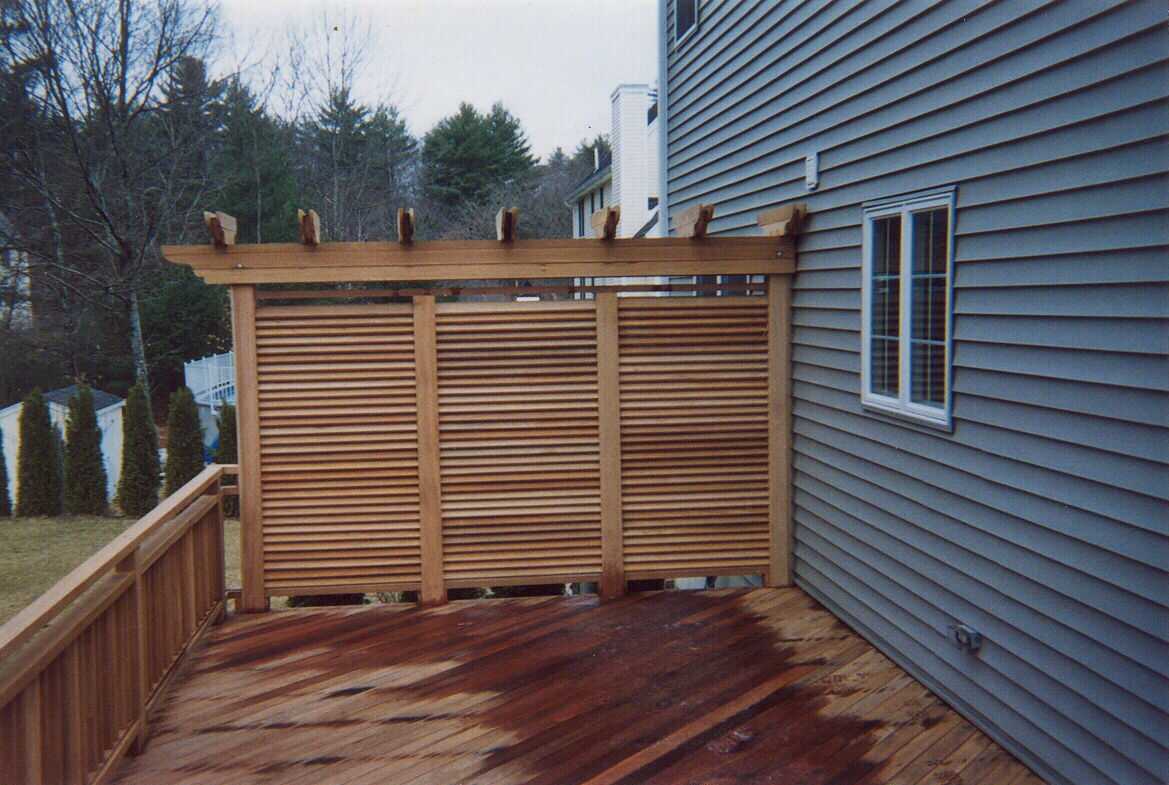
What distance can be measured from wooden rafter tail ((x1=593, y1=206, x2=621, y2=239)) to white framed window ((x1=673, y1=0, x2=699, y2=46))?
3045mm

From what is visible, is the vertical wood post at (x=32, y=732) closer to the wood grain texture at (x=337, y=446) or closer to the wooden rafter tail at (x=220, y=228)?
the wood grain texture at (x=337, y=446)

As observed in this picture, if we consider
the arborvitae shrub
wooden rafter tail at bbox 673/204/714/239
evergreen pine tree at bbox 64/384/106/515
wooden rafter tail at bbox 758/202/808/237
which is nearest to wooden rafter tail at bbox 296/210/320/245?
wooden rafter tail at bbox 673/204/714/239

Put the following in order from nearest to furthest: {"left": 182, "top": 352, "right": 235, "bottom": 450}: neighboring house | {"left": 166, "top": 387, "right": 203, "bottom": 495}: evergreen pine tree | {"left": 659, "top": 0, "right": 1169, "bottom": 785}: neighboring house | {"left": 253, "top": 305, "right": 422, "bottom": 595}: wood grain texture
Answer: {"left": 659, "top": 0, "right": 1169, "bottom": 785}: neighboring house < {"left": 253, "top": 305, "right": 422, "bottom": 595}: wood grain texture < {"left": 166, "top": 387, "right": 203, "bottom": 495}: evergreen pine tree < {"left": 182, "top": 352, "right": 235, "bottom": 450}: neighboring house

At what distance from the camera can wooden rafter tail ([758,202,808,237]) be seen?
5.13m

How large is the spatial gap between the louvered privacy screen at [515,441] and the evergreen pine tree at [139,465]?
26.9 feet

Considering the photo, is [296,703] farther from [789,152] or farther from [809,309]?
[789,152]

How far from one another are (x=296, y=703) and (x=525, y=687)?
1.02 metres

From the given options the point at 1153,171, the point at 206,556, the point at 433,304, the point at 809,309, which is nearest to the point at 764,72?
the point at 809,309

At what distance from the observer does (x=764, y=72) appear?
5707 millimetres

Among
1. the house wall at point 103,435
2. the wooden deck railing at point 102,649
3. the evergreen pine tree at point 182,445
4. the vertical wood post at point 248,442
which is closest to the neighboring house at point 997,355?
the vertical wood post at point 248,442

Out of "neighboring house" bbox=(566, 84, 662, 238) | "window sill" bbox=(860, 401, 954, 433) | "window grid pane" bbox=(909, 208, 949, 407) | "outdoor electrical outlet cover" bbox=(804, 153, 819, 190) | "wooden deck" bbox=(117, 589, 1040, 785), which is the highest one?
"neighboring house" bbox=(566, 84, 662, 238)

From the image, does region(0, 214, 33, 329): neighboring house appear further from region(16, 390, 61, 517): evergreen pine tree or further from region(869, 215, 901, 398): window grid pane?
region(869, 215, 901, 398): window grid pane

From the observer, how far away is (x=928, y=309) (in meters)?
3.88

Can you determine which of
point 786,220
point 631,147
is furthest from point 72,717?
point 631,147
